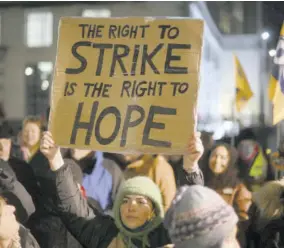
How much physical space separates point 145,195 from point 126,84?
544 mm

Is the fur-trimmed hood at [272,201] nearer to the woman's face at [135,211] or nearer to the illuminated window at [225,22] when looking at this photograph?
the woman's face at [135,211]

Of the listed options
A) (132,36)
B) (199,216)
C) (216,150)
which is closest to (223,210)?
(199,216)

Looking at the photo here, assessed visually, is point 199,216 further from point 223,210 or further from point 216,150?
point 216,150

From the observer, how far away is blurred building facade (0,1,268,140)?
37.0ft

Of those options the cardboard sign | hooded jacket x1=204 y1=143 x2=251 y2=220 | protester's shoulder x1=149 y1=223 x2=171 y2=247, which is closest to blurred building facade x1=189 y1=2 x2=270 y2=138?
hooded jacket x1=204 y1=143 x2=251 y2=220

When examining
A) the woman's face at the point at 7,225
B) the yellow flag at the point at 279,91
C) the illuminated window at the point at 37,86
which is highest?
the illuminated window at the point at 37,86

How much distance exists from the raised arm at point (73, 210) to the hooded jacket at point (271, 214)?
50.0 inches

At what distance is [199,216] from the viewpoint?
6.18 ft

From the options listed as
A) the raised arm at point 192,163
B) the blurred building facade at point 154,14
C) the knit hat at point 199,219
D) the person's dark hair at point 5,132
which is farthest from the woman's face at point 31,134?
the blurred building facade at point 154,14

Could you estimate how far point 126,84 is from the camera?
291 cm

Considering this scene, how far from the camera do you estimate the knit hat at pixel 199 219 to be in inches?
72.8

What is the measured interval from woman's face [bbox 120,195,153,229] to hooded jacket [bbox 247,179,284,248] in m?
1.26

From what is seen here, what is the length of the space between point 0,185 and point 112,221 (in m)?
0.91

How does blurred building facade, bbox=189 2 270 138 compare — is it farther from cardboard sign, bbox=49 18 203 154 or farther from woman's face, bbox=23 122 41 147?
cardboard sign, bbox=49 18 203 154
